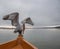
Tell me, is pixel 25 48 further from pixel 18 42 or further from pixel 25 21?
pixel 25 21

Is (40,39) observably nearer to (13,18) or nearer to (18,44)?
(18,44)

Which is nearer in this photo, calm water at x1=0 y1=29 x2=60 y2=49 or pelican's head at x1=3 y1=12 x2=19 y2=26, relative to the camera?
pelican's head at x1=3 y1=12 x2=19 y2=26

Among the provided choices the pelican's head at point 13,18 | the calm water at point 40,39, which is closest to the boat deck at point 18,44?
the pelican's head at point 13,18

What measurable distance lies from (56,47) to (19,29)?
523 cm

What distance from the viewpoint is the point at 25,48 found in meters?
2.24

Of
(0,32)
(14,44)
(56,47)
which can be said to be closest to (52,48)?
(56,47)

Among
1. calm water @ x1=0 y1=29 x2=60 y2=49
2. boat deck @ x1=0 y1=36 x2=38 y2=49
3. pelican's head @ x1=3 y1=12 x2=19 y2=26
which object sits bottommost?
calm water @ x1=0 y1=29 x2=60 y2=49

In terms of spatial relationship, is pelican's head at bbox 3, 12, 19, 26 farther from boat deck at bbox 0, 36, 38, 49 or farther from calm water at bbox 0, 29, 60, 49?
calm water at bbox 0, 29, 60, 49

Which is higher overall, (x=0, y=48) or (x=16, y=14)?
(x=16, y=14)

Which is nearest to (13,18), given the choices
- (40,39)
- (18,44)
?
(18,44)

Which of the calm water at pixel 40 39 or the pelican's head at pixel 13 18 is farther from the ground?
the pelican's head at pixel 13 18

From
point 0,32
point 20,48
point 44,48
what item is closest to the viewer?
point 20,48

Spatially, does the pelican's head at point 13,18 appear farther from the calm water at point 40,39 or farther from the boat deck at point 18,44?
the calm water at point 40,39

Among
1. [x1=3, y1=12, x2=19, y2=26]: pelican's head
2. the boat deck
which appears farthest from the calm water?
[x1=3, y1=12, x2=19, y2=26]: pelican's head
